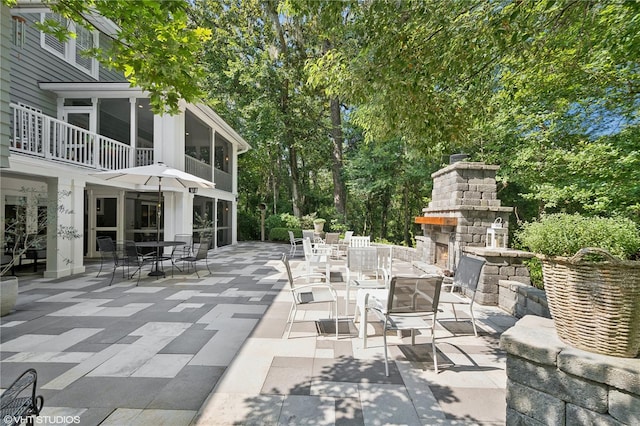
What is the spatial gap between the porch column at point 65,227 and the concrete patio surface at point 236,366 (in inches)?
90.8

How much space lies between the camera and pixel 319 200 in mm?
20828

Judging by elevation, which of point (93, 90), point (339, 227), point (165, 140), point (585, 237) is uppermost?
point (93, 90)

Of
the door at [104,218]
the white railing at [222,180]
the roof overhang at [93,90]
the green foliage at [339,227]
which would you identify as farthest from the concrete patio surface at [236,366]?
the green foliage at [339,227]

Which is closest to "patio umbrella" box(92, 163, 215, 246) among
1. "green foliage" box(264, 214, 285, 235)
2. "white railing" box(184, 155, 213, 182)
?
"white railing" box(184, 155, 213, 182)

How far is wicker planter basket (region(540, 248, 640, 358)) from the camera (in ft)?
5.38

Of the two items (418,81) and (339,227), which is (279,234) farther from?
(418,81)

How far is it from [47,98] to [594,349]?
1308cm

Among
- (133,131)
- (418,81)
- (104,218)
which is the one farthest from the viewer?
(104,218)

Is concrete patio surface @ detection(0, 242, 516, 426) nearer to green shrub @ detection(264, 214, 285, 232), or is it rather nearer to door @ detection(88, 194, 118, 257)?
door @ detection(88, 194, 118, 257)

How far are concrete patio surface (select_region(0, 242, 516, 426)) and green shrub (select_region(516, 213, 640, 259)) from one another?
1305 millimetres

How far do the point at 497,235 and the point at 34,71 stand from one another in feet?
41.6

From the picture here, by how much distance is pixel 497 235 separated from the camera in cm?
538

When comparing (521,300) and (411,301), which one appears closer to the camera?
(411,301)

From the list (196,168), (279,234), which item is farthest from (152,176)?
(279,234)
